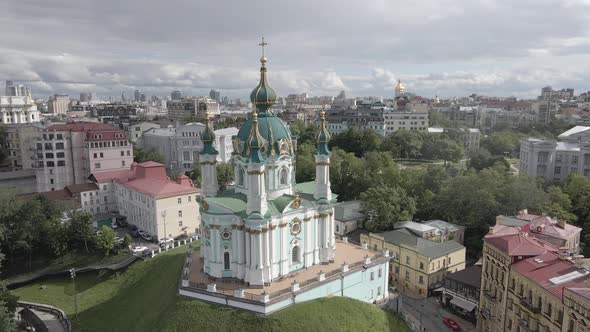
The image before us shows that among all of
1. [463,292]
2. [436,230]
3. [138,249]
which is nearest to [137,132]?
[138,249]

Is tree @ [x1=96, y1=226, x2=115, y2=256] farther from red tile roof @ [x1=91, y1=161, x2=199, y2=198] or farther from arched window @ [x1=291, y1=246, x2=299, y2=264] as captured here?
arched window @ [x1=291, y1=246, x2=299, y2=264]

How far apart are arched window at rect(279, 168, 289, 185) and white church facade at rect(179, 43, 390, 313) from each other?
73mm

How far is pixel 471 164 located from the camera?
6619 cm

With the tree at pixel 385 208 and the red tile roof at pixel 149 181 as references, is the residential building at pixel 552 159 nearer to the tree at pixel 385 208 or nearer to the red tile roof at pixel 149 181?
the tree at pixel 385 208

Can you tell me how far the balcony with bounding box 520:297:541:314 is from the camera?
24352 millimetres

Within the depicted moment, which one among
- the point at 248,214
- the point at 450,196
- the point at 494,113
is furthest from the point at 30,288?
the point at 494,113

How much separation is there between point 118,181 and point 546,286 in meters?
46.6

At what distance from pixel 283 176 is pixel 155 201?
1929 centimetres

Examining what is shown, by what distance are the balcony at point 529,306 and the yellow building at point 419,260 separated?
972 cm

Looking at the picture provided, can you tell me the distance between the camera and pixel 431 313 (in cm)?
3334

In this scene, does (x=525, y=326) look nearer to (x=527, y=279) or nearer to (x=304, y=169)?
(x=527, y=279)

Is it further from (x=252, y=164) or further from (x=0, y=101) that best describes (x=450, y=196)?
(x=0, y=101)

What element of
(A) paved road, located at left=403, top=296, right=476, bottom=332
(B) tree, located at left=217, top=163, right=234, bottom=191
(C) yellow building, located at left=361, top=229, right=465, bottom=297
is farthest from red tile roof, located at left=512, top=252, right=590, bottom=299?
(B) tree, located at left=217, top=163, right=234, bottom=191

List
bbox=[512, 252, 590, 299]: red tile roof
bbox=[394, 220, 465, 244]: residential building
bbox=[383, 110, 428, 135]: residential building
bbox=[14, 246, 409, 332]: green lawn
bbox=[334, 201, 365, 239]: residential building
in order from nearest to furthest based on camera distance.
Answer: bbox=[512, 252, 590, 299]: red tile roof
bbox=[14, 246, 409, 332]: green lawn
bbox=[394, 220, 465, 244]: residential building
bbox=[334, 201, 365, 239]: residential building
bbox=[383, 110, 428, 135]: residential building
